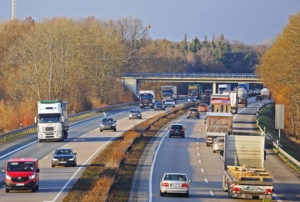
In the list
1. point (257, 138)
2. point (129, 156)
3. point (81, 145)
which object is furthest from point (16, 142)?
point (257, 138)

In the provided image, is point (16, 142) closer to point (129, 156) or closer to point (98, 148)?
point (98, 148)

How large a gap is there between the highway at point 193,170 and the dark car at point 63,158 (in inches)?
169

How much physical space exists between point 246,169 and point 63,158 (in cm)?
1341

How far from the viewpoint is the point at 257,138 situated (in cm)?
3147

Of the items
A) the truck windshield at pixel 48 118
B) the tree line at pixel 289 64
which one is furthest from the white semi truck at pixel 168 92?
the truck windshield at pixel 48 118

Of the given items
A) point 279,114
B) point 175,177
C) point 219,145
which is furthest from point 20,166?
point 279,114

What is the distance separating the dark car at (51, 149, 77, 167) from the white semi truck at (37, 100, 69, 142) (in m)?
→ 12.7

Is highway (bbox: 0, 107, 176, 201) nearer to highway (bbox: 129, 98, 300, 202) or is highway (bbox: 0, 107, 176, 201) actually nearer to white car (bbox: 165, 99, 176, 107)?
highway (bbox: 129, 98, 300, 202)

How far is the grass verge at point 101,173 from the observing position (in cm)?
2642

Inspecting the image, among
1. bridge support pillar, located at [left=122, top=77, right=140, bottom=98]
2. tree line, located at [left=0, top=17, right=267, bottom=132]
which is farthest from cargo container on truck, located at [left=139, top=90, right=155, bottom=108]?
bridge support pillar, located at [left=122, top=77, right=140, bottom=98]

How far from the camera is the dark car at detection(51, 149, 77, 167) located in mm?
36719

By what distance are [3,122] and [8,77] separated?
92.3 ft

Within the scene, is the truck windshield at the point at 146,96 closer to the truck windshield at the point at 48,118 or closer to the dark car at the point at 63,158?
the truck windshield at the point at 48,118

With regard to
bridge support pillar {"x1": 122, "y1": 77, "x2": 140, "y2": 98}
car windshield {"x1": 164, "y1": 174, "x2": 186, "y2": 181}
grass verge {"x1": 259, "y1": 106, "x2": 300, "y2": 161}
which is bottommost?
grass verge {"x1": 259, "y1": 106, "x2": 300, "y2": 161}
